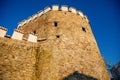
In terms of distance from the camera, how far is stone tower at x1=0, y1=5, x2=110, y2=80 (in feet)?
30.1

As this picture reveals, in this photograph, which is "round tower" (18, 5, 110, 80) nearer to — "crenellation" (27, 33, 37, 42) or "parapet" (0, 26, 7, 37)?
"crenellation" (27, 33, 37, 42)

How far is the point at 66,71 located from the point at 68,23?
4638 mm

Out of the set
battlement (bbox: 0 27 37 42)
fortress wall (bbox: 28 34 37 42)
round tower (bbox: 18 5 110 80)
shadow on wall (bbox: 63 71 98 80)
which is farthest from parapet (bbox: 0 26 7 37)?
shadow on wall (bbox: 63 71 98 80)

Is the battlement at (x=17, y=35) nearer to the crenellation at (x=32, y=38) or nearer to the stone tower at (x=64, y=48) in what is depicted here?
the crenellation at (x=32, y=38)

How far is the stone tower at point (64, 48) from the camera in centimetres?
917

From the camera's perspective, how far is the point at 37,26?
13.2m

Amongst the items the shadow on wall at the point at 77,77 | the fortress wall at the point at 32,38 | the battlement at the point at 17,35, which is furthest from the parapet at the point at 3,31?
the shadow on wall at the point at 77,77

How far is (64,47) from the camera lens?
10352mm

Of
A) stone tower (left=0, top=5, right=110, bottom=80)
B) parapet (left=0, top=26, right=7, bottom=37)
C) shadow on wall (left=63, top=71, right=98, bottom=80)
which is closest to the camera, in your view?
shadow on wall (left=63, top=71, right=98, bottom=80)

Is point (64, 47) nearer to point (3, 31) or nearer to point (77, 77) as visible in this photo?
point (77, 77)

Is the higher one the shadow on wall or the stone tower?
the stone tower

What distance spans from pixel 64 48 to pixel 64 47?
0.31 feet

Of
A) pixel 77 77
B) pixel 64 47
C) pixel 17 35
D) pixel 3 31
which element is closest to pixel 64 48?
pixel 64 47

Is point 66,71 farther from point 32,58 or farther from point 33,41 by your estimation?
point 33,41
